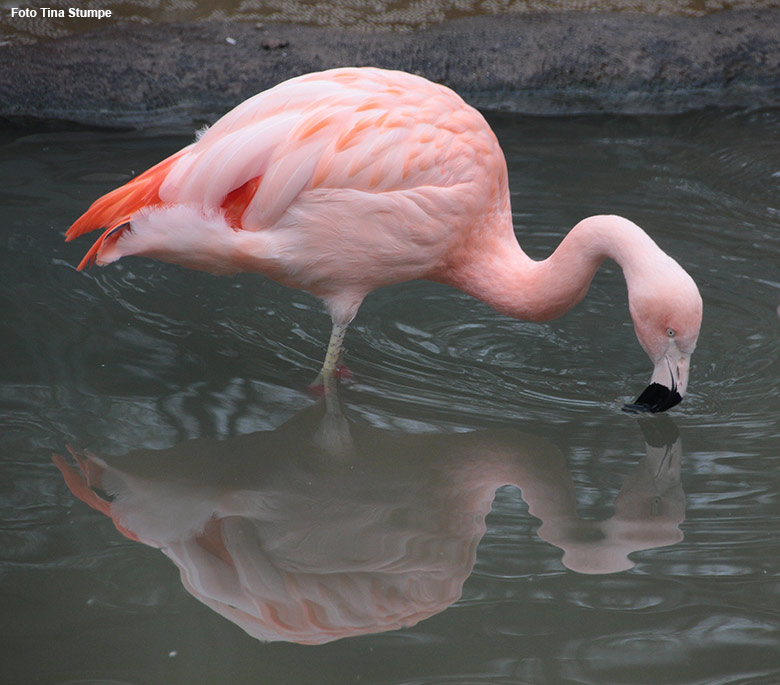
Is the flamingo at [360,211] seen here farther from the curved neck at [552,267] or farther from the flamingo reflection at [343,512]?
the flamingo reflection at [343,512]

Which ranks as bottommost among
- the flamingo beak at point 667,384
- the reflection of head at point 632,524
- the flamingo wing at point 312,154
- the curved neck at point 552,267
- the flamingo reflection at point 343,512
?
the flamingo reflection at point 343,512

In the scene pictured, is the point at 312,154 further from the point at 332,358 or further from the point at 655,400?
the point at 655,400

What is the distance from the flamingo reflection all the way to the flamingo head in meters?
0.17

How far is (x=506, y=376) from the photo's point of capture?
3.31 m

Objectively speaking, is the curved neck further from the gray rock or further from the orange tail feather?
the gray rock

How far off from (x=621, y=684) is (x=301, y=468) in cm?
118

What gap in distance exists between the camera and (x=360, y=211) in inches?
117

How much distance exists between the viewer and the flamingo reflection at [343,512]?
2.33 meters

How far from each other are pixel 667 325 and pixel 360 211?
992 mm

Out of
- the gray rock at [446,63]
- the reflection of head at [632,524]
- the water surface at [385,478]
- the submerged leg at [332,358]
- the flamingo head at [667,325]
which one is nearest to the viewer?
the water surface at [385,478]

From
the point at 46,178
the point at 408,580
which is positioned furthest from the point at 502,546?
the point at 46,178

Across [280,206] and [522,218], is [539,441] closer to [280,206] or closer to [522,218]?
[280,206]

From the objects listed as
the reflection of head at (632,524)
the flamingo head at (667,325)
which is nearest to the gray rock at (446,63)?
the flamingo head at (667,325)

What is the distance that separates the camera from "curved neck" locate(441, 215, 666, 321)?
2971mm
